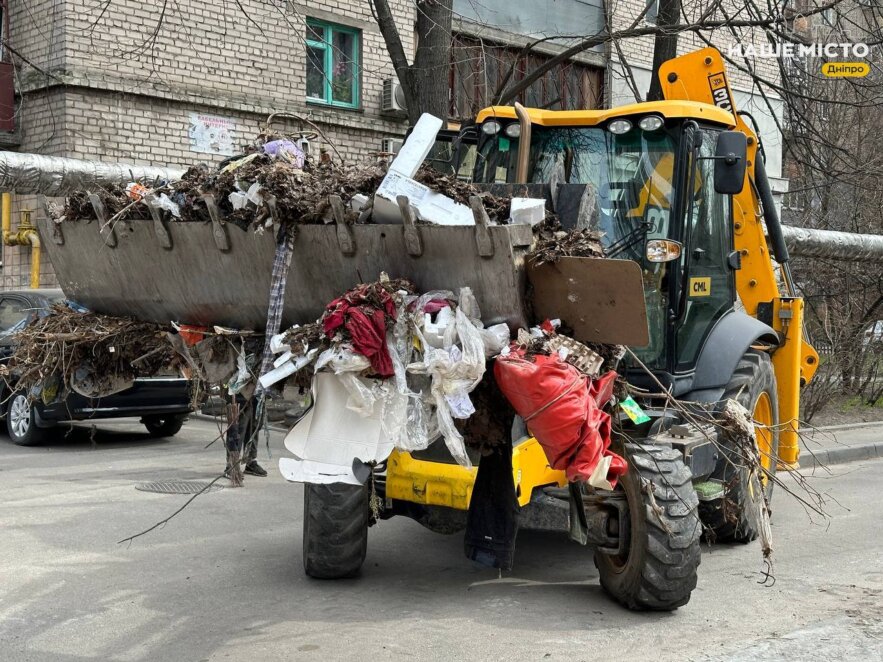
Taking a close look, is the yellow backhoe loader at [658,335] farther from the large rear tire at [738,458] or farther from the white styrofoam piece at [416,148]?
the white styrofoam piece at [416,148]

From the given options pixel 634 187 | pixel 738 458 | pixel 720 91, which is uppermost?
pixel 720 91

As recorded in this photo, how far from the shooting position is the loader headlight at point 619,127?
606 centimetres

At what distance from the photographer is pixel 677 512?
5.08 meters

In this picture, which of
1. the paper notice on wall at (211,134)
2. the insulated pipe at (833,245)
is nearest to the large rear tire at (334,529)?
the insulated pipe at (833,245)

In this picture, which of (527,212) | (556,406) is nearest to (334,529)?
(556,406)

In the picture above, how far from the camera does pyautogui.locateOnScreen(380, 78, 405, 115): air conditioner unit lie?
53.2 ft

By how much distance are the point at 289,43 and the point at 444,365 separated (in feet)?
40.8

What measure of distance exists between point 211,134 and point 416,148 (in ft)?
35.9

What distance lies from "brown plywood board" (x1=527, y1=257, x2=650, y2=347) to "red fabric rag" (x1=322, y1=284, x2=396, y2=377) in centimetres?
62

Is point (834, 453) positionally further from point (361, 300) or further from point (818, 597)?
point (361, 300)

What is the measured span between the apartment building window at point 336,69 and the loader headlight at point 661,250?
10.7 meters

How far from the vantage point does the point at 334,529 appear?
567 cm

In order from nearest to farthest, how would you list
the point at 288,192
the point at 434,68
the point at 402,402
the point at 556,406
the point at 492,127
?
the point at 556,406
the point at 402,402
the point at 288,192
the point at 492,127
the point at 434,68

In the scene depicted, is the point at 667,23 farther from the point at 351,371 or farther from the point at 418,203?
the point at 351,371
